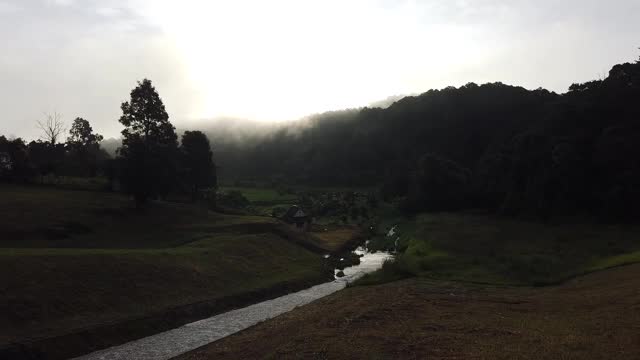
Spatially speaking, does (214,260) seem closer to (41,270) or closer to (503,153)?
(41,270)

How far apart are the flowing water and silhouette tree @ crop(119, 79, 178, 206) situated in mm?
33219

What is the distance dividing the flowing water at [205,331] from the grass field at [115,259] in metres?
2.86

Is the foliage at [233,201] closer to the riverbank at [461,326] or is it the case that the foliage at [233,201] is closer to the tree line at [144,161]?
the tree line at [144,161]

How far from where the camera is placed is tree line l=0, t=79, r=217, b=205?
7556 cm

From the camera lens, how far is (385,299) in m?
39.7

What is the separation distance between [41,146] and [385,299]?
106934 mm

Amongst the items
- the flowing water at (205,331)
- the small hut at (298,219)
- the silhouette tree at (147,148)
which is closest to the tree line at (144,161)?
the silhouette tree at (147,148)

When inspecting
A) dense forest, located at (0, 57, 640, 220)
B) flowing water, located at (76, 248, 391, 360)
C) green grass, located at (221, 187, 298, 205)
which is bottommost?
flowing water, located at (76, 248, 391, 360)

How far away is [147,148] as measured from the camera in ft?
254

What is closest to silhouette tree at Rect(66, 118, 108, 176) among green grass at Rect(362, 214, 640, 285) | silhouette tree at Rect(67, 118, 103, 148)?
silhouette tree at Rect(67, 118, 103, 148)

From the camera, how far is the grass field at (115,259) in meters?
35.5

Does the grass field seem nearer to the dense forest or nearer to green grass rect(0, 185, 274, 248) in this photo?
green grass rect(0, 185, 274, 248)

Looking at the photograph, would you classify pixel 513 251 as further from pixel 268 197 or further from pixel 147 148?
pixel 268 197

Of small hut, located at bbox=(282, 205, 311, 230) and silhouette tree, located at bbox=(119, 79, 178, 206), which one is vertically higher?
silhouette tree, located at bbox=(119, 79, 178, 206)
